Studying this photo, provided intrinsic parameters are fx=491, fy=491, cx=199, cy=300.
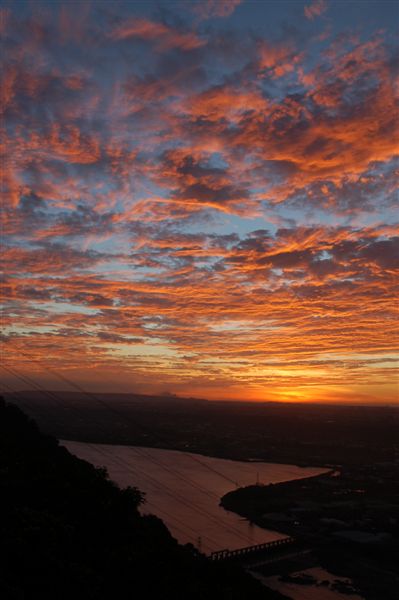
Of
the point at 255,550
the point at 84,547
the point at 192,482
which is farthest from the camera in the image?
the point at 192,482

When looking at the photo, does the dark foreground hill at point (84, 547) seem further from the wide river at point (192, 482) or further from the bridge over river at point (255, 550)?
the wide river at point (192, 482)

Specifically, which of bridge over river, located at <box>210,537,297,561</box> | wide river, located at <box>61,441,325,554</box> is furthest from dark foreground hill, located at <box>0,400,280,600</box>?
wide river, located at <box>61,441,325,554</box>

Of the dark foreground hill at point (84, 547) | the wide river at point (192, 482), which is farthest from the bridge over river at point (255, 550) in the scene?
the dark foreground hill at point (84, 547)

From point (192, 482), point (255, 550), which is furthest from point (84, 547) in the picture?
point (192, 482)

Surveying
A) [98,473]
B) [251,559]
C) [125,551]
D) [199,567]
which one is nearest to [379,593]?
[251,559]

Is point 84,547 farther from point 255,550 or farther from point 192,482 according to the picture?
point 192,482

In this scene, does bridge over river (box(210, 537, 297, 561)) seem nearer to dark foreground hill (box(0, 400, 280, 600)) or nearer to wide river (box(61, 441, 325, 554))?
wide river (box(61, 441, 325, 554))

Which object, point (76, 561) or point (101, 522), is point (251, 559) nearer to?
point (101, 522)
